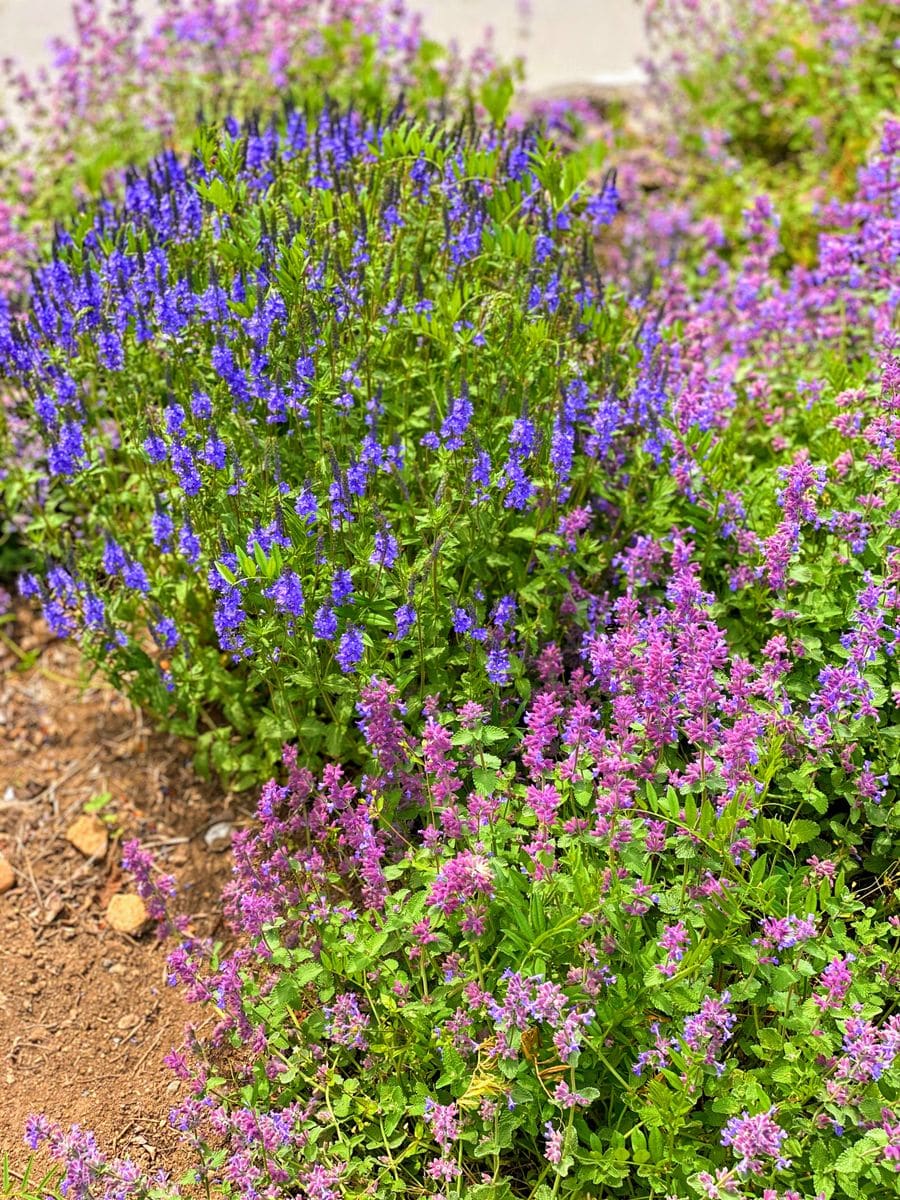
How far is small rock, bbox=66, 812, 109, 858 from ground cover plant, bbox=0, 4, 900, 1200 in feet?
0.95

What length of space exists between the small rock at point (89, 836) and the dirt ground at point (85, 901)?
0.02 metres

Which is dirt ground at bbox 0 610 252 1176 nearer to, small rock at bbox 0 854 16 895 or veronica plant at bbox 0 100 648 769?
small rock at bbox 0 854 16 895

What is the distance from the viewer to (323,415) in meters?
3.16

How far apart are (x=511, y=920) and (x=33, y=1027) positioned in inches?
56.1

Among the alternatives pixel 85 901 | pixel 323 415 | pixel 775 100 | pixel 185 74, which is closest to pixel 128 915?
pixel 85 901

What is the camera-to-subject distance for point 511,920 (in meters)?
2.53

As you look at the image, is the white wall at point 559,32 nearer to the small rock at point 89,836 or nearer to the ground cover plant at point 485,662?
the ground cover plant at point 485,662

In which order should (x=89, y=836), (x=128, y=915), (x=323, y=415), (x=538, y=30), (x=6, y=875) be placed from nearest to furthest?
(x=323, y=415), (x=128, y=915), (x=6, y=875), (x=89, y=836), (x=538, y=30)

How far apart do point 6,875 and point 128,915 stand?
425 millimetres

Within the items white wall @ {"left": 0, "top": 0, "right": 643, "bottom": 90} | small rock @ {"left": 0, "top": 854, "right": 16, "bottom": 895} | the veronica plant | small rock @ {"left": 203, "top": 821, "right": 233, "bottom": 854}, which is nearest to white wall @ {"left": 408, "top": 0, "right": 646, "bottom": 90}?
white wall @ {"left": 0, "top": 0, "right": 643, "bottom": 90}

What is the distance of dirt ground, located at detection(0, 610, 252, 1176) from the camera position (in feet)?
9.68

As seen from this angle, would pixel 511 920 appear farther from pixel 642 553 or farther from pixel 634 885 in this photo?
pixel 642 553

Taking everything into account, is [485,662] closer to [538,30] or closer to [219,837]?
[219,837]

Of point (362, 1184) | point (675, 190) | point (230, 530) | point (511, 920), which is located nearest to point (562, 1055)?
point (511, 920)
